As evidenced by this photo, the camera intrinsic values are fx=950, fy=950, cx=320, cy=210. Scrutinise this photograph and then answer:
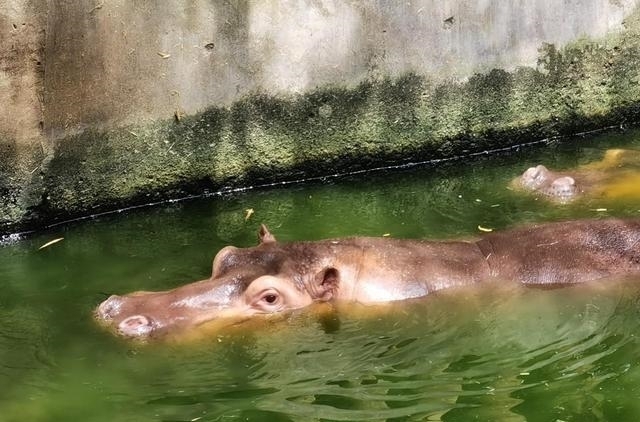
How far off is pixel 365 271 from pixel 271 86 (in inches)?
89.0

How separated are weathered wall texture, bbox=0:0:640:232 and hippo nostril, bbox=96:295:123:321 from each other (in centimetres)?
175

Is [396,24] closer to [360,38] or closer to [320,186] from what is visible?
[360,38]

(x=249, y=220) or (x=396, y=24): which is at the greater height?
(x=396, y=24)

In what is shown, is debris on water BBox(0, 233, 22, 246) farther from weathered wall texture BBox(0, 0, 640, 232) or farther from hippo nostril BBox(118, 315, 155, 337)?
hippo nostril BBox(118, 315, 155, 337)

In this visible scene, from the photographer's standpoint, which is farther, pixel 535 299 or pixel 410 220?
pixel 410 220

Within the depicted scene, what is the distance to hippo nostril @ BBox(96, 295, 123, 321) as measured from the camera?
487 centimetres

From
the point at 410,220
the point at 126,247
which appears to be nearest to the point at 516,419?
the point at 410,220

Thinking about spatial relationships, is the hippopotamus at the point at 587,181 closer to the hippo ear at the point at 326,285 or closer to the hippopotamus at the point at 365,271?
the hippopotamus at the point at 365,271

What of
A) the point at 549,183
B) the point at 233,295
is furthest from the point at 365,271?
the point at 549,183

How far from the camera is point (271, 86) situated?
22.6 ft

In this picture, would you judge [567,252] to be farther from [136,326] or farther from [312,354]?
[136,326]

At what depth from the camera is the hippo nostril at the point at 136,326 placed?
4.70 metres

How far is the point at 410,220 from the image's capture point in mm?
6539

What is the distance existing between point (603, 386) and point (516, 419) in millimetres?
525
